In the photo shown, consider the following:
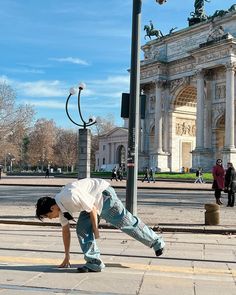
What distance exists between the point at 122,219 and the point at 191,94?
61.3 m

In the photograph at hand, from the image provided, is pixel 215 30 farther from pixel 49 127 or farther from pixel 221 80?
pixel 49 127

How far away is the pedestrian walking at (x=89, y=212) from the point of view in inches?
233

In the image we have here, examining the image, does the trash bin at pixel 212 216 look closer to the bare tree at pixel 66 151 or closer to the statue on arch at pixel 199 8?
the statue on arch at pixel 199 8

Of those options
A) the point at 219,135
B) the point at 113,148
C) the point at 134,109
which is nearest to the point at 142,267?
the point at 134,109

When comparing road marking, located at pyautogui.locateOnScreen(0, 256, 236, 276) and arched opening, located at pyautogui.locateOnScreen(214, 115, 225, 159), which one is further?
arched opening, located at pyautogui.locateOnScreen(214, 115, 225, 159)

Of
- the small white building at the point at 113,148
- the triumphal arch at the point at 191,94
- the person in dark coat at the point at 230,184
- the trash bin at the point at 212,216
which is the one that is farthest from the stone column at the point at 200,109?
the trash bin at the point at 212,216

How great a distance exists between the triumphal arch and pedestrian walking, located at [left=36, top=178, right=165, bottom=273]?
46.2 meters

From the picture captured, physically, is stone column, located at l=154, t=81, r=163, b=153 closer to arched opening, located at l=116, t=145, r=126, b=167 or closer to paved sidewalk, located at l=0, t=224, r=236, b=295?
arched opening, located at l=116, t=145, r=126, b=167

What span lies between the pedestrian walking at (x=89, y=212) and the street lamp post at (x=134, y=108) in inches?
228

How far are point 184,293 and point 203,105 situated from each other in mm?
53284

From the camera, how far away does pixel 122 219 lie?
632 cm

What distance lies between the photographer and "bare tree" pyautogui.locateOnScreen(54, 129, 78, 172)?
11794cm

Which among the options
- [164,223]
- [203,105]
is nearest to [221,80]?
[203,105]

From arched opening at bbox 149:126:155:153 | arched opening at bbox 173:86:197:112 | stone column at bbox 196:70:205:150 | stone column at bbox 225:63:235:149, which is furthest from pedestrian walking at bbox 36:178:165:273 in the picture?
arched opening at bbox 149:126:155:153
